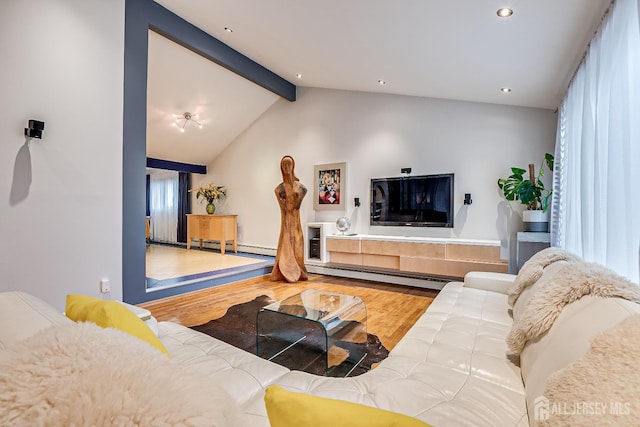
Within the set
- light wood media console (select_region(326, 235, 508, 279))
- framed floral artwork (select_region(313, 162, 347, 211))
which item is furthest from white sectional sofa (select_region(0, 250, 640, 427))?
framed floral artwork (select_region(313, 162, 347, 211))

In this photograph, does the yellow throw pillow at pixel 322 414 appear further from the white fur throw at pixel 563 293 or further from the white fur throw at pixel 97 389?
the white fur throw at pixel 563 293

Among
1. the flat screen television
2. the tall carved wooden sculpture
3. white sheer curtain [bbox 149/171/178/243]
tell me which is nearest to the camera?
the flat screen television

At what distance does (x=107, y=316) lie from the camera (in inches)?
33.5

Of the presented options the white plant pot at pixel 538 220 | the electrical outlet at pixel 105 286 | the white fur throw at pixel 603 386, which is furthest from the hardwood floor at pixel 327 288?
the white fur throw at pixel 603 386

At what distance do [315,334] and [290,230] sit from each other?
2187 mm

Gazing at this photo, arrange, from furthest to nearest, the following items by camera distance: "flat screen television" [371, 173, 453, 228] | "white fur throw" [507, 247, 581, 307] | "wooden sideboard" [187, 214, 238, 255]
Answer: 1. "wooden sideboard" [187, 214, 238, 255]
2. "flat screen television" [371, 173, 453, 228]
3. "white fur throw" [507, 247, 581, 307]

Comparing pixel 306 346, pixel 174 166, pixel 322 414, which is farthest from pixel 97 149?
pixel 174 166

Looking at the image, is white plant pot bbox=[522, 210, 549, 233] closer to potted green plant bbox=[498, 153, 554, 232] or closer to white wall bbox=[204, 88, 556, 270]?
potted green plant bbox=[498, 153, 554, 232]

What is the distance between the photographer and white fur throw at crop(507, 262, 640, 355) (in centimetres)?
96

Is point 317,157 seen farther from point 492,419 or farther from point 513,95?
point 492,419

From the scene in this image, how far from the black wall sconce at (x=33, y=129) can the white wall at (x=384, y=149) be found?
3.72 m

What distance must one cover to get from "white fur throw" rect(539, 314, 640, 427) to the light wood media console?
3022 millimetres

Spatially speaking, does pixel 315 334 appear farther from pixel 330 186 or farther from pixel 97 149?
pixel 330 186

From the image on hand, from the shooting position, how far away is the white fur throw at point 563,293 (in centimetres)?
96
